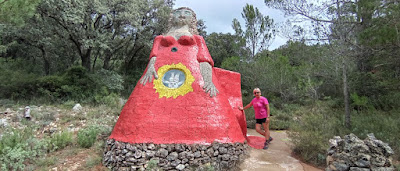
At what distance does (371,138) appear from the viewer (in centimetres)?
394

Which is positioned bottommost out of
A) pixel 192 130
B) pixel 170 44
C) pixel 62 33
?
pixel 192 130

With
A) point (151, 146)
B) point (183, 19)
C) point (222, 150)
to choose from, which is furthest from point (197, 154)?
Result: point (183, 19)

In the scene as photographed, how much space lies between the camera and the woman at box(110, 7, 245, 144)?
429 centimetres

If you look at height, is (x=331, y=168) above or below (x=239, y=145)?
below

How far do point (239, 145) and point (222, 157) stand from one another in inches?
22.7

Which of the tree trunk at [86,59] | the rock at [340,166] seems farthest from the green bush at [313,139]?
the tree trunk at [86,59]

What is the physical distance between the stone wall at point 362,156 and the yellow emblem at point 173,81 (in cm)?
297

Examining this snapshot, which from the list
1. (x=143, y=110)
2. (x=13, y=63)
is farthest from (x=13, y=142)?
(x=13, y=63)

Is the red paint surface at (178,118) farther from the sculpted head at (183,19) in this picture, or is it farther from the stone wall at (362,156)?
the stone wall at (362,156)

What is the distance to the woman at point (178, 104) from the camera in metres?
4.29

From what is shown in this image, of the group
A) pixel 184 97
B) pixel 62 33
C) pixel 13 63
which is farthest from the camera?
pixel 13 63

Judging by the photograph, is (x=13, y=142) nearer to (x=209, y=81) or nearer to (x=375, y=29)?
(x=209, y=81)

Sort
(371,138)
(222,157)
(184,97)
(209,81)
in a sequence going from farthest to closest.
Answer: (209,81), (184,97), (222,157), (371,138)

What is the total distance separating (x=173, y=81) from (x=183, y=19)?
6.24 ft
